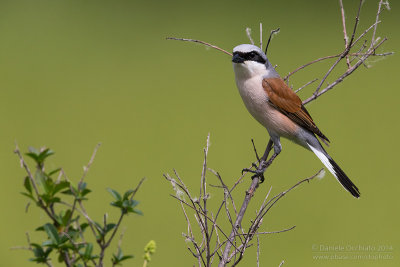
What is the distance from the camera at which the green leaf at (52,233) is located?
90cm

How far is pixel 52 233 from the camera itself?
0.90m

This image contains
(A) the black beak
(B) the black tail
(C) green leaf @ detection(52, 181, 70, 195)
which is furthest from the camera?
(B) the black tail

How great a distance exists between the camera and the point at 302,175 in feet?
11.5

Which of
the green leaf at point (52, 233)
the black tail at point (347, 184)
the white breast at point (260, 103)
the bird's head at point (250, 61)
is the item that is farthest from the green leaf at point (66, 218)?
the black tail at point (347, 184)

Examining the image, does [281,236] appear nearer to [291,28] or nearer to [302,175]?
[302,175]

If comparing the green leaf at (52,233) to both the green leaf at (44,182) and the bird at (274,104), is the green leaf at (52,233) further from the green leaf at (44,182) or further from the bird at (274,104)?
the bird at (274,104)

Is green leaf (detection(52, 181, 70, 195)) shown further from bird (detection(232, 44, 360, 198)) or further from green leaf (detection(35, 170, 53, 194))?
bird (detection(232, 44, 360, 198))

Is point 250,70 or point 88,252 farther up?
point 250,70

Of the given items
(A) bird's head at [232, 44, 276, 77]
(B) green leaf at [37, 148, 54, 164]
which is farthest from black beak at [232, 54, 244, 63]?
(B) green leaf at [37, 148, 54, 164]

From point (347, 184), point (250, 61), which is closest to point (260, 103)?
point (250, 61)

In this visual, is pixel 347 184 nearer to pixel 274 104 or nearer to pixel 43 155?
pixel 274 104

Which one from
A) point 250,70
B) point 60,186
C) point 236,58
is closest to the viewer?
point 60,186

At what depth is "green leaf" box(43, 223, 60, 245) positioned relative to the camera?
900mm

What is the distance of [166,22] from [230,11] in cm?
64
